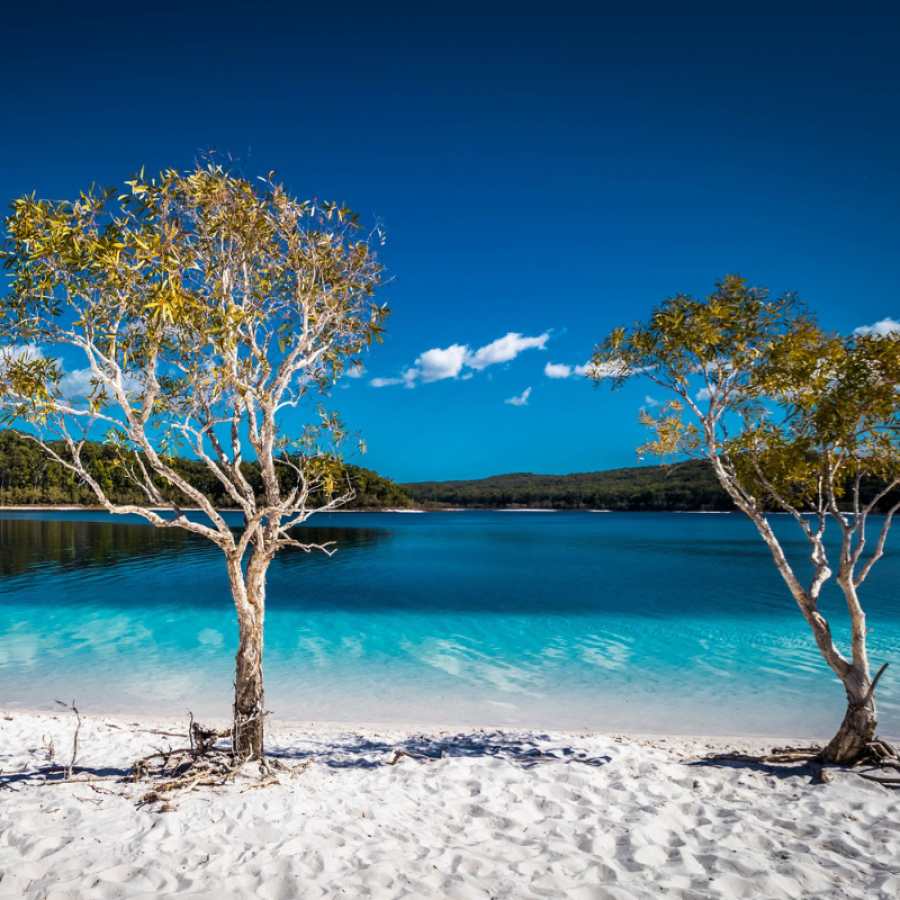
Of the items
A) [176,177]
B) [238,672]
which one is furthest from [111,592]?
[176,177]

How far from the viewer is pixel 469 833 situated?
4.65 metres

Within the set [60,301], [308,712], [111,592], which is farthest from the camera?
[111,592]

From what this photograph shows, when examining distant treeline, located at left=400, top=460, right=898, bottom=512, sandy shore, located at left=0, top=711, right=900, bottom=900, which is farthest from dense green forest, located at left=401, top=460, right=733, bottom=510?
sandy shore, located at left=0, top=711, right=900, bottom=900

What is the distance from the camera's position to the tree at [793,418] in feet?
19.6

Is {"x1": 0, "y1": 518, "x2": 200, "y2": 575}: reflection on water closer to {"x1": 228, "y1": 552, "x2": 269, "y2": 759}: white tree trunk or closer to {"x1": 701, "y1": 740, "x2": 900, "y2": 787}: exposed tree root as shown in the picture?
{"x1": 228, "y1": 552, "x2": 269, "y2": 759}: white tree trunk

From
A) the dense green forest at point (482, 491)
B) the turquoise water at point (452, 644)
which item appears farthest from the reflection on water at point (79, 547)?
the dense green forest at point (482, 491)

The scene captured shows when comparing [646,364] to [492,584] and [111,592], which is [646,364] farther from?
[111,592]

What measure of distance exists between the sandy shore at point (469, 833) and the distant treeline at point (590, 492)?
300 ft

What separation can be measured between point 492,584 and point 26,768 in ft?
69.1

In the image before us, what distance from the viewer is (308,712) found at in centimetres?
1013

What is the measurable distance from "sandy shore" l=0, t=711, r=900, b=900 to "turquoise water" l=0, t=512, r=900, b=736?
12.5 ft

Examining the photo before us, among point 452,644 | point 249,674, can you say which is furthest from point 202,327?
point 452,644

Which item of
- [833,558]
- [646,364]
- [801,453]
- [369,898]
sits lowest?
[833,558]

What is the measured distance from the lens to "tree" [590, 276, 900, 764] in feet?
19.6
